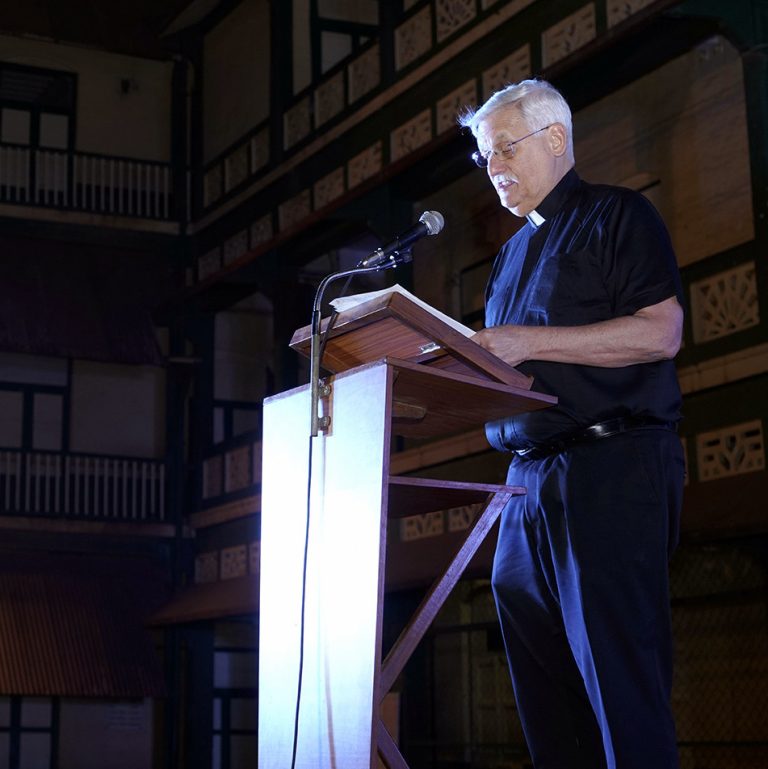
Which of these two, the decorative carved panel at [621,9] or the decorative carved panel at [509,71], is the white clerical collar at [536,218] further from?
the decorative carved panel at [509,71]

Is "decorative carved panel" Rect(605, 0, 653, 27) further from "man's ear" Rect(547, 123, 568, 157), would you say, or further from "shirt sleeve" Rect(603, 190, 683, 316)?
"shirt sleeve" Rect(603, 190, 683, 316)

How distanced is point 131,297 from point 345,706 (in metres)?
12.6

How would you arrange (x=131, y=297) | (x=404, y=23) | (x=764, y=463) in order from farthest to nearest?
1. (x=131, y=297)
2. (x=404, y=23)
3. (x=764, y=463)

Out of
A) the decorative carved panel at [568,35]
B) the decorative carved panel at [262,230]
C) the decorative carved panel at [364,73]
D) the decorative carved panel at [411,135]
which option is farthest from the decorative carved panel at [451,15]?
the decorative carved panel at [262,230]

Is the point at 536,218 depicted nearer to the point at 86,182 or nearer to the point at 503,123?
the point at 503,123

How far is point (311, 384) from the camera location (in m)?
2.41

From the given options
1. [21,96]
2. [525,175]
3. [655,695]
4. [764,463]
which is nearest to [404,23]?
[764,463]

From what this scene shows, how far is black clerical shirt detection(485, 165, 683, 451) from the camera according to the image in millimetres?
2480

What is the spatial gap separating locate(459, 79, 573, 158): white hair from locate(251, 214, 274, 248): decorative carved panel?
9.69 meters

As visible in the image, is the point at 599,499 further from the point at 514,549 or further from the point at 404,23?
the point at 404,23

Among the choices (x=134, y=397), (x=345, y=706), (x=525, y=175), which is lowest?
(x=345, y=706)

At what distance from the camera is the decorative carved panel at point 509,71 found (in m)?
8.82

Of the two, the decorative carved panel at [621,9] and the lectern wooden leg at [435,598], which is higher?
the decorative carved panel at [621,9]

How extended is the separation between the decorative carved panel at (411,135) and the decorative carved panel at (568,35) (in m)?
1.53
